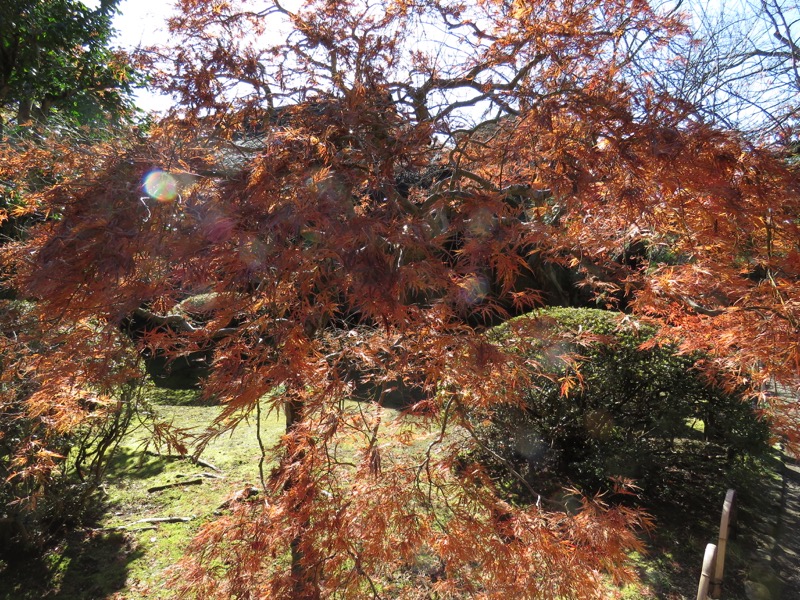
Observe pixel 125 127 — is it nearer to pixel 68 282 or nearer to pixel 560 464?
pixel 68 282

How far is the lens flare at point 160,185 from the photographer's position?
5.01 feet

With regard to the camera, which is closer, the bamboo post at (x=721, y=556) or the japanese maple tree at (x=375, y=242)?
the japanese maple tree at (x=375, y=242)

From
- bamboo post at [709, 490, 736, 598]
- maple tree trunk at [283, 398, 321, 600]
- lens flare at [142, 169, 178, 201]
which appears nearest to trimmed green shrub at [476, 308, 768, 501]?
bamboo post at [709, 490, 736, 598]

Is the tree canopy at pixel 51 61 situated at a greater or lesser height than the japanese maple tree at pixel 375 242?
greater

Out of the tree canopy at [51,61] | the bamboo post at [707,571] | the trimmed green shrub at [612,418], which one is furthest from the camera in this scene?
the tree canopy at [51,61]

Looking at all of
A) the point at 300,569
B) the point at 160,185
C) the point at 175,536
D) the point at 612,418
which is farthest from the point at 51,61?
the point at 612,418

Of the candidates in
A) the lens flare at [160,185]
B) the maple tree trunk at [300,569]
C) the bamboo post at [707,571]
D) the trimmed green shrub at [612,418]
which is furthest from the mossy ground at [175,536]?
the lens flare at [160,185]

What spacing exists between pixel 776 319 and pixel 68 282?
2.65 m

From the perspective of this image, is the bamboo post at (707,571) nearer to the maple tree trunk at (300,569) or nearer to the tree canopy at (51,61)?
the maple tree trunk at (300,569)

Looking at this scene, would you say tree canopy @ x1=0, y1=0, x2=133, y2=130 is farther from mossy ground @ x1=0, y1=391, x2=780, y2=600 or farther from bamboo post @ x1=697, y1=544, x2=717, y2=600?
bamboo post @ x1=697, y1=544, x2=717, y2=600

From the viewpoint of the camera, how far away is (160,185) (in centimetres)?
156

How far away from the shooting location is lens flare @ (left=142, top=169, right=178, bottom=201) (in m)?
1.53

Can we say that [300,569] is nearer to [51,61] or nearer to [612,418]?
[612,418]

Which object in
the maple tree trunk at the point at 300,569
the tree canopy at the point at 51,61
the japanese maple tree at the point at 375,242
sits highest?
the tree canopy at the point at 51,61
